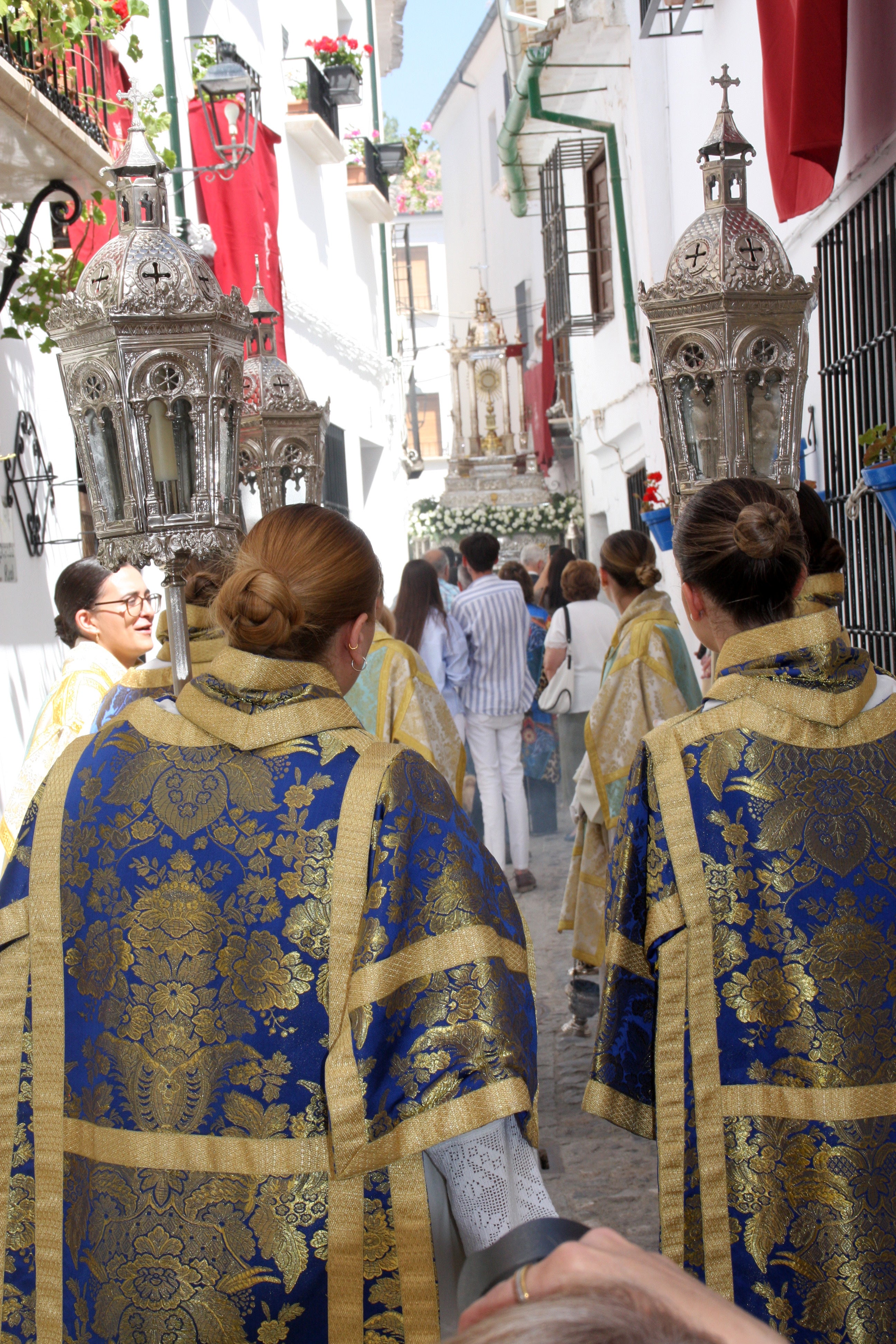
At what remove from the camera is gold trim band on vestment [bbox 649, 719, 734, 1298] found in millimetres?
2193

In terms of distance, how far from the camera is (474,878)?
1933 mm

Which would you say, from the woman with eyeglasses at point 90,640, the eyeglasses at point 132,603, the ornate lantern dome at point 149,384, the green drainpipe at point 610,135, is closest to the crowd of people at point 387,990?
the ornate lantern dome at point 149,384

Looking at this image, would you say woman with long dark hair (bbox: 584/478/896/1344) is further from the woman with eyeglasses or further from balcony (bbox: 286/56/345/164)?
balcony (bbox: 286/56/345/164)

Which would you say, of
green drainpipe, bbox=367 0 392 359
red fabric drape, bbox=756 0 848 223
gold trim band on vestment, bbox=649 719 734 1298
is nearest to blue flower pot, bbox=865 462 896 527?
gold trim band on vestment, bbox=649 719 734 1298

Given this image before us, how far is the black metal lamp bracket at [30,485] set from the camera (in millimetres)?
5926

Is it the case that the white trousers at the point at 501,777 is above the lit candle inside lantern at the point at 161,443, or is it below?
below

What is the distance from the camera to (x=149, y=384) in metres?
2.68

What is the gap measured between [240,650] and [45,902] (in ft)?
1.52

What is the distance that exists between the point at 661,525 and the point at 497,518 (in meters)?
17.0

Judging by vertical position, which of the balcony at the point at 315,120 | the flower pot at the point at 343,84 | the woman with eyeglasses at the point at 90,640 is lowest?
the woman with eyeglasses at the point at 90,640

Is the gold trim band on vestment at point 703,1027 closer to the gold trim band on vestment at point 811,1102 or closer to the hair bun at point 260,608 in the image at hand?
the gold trim band on vestment at point 811,1102

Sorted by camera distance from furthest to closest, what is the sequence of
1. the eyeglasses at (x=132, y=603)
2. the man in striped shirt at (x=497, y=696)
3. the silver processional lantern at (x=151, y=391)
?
the man in striped shirt at (x=497, y=696)
the eyeglasses at (x=132, y=603)
the silver processional lantern at (x=151, y=391)

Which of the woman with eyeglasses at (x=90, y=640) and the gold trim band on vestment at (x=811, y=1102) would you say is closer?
the gold trim band on vestment at (x=811, y=1102)

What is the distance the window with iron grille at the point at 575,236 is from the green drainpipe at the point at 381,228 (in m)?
3.92
